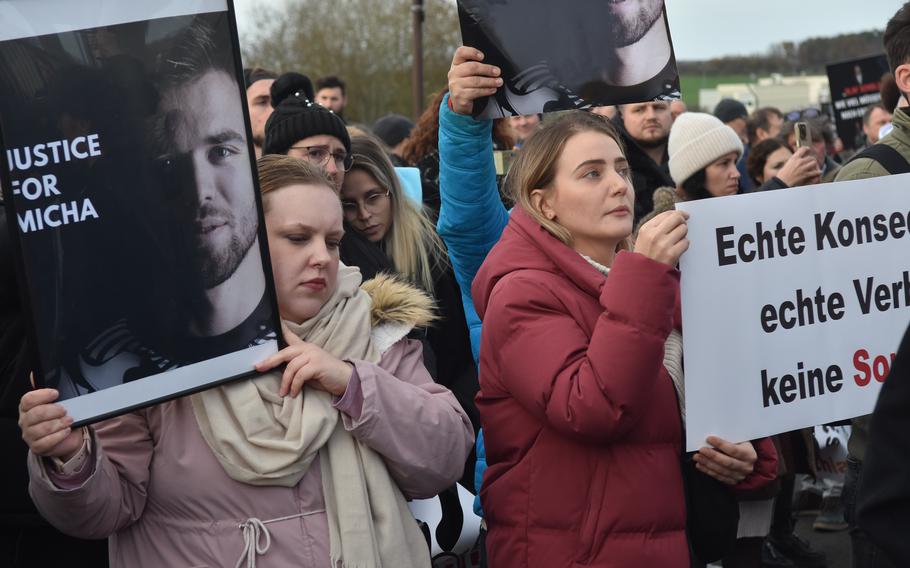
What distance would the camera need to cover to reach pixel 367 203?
4.26 metres

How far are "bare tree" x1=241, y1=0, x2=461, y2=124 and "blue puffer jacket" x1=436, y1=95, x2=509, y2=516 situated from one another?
1635 inches

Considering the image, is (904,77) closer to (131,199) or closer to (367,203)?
(367,203)

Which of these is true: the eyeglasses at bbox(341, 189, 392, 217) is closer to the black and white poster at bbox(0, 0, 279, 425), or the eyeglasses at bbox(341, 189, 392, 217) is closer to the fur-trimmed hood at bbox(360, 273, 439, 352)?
the fur-trimmed hood at bbox(360, 273, 439, 352)

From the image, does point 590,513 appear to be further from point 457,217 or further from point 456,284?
point 456,284

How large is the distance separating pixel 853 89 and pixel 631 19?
8.12 meters

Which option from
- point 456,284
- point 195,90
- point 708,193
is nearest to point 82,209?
point 195,90

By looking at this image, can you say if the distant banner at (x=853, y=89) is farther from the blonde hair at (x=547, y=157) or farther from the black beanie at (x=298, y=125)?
the blonde hair at (x=547, y=157)

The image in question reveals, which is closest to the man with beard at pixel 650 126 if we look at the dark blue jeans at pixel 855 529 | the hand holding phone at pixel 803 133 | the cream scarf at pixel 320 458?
the hand holding phone at pixel 803 133

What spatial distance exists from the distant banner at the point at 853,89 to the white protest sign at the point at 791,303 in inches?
304

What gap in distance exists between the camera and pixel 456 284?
4285 mm

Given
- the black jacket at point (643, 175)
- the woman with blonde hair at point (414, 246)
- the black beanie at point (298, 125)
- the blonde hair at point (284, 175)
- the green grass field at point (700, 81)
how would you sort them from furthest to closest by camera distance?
the green grass field at point (700, 81), the black jacket at point (643, 175), the black beanie at point (298, 125), the woman with blonde hair at point (414, 246), the blonde hair at point (284, 175)

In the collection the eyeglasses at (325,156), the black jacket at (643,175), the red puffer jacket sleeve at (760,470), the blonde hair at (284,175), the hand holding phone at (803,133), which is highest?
the eyeglasses at (325,156)

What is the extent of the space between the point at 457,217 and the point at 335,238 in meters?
0.72

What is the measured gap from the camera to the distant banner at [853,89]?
1034cm
